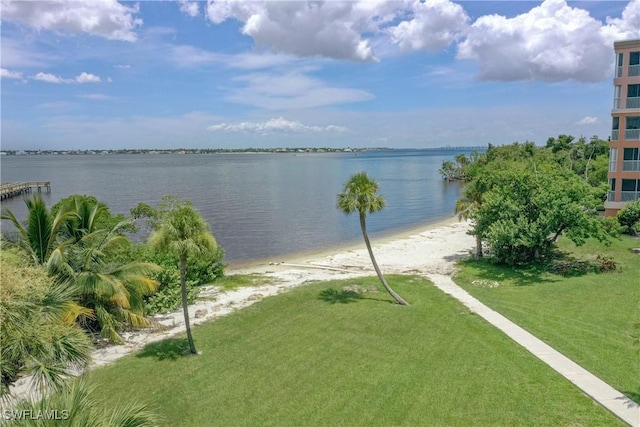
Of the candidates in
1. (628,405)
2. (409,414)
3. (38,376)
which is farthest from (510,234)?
(38,376)

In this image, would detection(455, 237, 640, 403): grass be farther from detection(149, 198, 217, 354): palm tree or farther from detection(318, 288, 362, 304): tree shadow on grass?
detection(149, 198, 217, 354): palm tree

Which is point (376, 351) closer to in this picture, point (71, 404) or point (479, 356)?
point (479, 356)

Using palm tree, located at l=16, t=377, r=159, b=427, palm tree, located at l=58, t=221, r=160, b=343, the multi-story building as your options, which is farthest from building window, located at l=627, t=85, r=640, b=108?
palm tree, located at l=16, t=377, r=159, b=427

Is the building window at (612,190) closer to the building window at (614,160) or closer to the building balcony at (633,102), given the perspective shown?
the building window at (614,160)

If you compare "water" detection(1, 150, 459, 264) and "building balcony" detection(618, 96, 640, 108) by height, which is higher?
"building balcony" detection(618, 96, 640, 108)

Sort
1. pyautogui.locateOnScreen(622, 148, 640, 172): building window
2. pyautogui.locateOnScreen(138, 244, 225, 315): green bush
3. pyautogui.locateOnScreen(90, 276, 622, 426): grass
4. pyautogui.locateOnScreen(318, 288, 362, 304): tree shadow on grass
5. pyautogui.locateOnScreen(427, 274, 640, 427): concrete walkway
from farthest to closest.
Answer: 1. pyautogui.locateOnScreen(622, 148, 640, 172): building window
2. pyautogui.locateOnScreen(318, 288, 362, 304): tree shadow on grass
3. pyautogui.locateOnScreen(138, 244, 225, 315): green bush
4. pyautogui.locateOnScreen(90, 276, 622, 426): grass
5. pyautogui.locateOnScreen(427, 274, 640, 427): concrete walkway

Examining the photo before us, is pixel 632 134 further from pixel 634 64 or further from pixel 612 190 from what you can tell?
pixel 634 64
